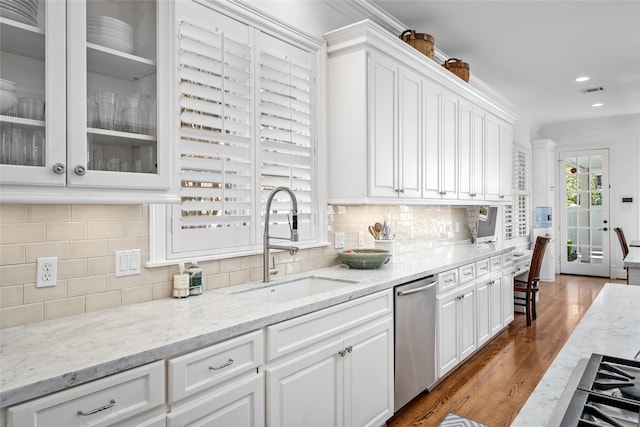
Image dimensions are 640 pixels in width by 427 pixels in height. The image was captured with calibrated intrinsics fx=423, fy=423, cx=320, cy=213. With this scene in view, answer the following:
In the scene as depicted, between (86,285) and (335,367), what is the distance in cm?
117

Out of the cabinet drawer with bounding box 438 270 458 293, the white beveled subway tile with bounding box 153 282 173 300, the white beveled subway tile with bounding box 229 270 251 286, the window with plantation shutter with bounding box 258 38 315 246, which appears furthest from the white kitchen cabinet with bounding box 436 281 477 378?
the white beveled subway tile with bounding box 153 282 173 300

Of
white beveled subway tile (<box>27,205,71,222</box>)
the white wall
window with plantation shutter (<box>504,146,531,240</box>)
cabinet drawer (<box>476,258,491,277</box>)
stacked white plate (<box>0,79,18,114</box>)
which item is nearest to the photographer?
stacked white plate (<box>0,79,18,114</box>)

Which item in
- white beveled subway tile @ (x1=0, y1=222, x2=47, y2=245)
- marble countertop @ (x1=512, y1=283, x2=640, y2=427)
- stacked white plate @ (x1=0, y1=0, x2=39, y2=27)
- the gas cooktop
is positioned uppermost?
stacked white plate @ (x1=0, y1=0, x2=39, y2=27)

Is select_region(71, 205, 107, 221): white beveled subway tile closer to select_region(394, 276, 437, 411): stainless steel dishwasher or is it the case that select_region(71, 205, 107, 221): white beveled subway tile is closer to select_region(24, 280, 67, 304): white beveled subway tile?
select_region(24, 280, 67, 304): white beveled subway tile

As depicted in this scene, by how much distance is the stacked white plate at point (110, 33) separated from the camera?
4.81 feet

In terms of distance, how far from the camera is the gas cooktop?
79 centimetres

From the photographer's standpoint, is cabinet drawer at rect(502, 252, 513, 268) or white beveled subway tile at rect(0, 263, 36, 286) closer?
white beveled subway tile at rect(0, 263, 36, 286)

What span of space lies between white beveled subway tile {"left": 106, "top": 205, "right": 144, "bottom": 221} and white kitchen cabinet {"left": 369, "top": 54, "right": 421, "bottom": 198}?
1.51 meters

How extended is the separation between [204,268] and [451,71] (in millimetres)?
3057

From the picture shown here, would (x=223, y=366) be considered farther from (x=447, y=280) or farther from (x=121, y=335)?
(x=447, y=280)

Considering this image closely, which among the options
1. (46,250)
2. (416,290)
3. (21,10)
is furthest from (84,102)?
(416,290)

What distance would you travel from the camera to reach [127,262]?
185cm

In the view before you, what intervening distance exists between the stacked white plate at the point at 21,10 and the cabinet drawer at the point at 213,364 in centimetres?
116

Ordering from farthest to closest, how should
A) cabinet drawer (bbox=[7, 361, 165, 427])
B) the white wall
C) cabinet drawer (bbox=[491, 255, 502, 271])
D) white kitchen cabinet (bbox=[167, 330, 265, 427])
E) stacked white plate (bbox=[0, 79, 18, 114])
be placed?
the white wall → cabinet drawer (bbox=[491, 255, 502, 271]) → white kitchen cabinet (bbox=[167, 330, 265, 427]) → stacked white plate (bbox=[0, 79, 18, 114]) → cabinet drawer (bbox=[7, 361, 165, 427])
